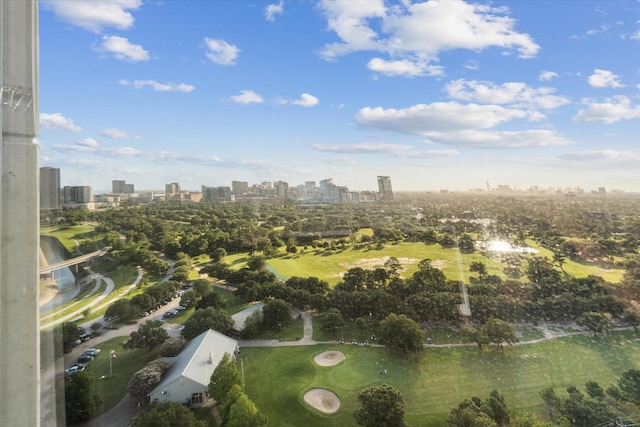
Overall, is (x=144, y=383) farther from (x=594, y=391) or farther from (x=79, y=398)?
(x=594, y=391)

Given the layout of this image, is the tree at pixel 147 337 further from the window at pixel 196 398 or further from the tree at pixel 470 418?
the tree at pixel 470 418

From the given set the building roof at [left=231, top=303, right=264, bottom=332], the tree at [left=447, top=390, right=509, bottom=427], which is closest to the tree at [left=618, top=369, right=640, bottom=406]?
the tree at [left=447, top=390, right=509, bottom=427]

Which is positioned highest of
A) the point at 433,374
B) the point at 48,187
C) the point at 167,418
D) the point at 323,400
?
the point at 48,187

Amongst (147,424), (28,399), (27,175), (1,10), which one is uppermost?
(1,10)

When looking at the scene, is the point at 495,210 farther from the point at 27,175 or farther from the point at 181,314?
the point at 27,175

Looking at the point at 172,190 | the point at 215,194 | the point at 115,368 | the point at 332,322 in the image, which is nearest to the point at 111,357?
the point at 115,368

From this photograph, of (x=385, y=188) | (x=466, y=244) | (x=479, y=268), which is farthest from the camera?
(x=385, y=188)

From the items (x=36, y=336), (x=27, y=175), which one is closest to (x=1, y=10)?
(x=27, y=175)
